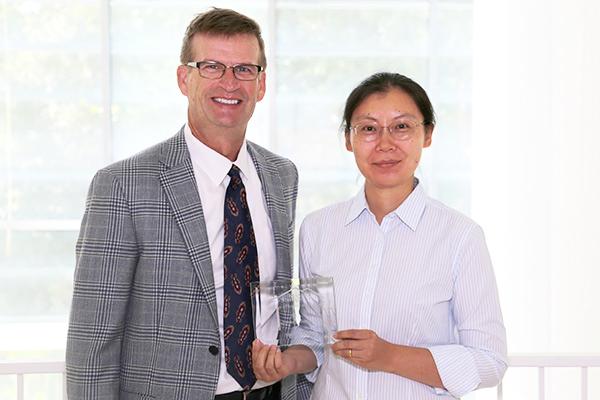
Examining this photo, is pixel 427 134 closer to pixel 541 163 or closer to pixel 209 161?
pixel 209 161

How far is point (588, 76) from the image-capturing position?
3.55 metres

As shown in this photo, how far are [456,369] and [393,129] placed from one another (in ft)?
1.70

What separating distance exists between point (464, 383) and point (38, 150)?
393 centimetres

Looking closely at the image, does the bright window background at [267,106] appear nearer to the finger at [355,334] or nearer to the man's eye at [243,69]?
the man's eye at [243,69]

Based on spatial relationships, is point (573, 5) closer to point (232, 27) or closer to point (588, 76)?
point (588, 76)

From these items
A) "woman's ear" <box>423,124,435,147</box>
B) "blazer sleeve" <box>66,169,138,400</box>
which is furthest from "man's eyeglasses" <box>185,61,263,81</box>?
"woman's ear" <box>423,124,435,147</box>

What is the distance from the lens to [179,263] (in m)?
1.95

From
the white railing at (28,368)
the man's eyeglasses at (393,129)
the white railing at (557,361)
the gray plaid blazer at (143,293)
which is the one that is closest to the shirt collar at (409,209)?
the man's eyeglasses at (393,129)

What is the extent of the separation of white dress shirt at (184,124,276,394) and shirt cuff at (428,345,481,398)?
0.46 meters

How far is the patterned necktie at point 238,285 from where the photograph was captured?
1965mm

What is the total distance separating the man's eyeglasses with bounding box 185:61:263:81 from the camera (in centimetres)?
205

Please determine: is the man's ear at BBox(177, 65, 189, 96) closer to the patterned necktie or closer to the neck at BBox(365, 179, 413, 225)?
the patterned necktie

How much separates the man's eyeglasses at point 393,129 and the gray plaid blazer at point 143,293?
412mm

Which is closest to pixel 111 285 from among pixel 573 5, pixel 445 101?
pixel 573 5
